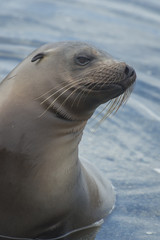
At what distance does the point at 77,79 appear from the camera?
5.33 metres

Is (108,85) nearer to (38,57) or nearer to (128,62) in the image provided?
(38,57)

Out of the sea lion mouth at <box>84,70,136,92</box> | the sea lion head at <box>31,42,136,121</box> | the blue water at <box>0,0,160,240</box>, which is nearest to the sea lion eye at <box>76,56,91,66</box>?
the sea lion head at <box>31,42,136,121</box>

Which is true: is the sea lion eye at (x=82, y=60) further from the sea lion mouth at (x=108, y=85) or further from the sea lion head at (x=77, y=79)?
the sea lion mouth at (x=108, y=85)

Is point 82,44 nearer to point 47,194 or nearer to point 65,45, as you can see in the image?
point 65,45

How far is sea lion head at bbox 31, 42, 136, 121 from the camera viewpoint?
209 inches

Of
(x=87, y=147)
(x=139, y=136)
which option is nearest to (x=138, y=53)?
(x=139, y=136)

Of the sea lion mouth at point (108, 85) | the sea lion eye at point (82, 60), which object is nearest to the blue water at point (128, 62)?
the sea lion mouth at point (108, 85)

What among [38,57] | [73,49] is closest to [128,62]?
[73,49]

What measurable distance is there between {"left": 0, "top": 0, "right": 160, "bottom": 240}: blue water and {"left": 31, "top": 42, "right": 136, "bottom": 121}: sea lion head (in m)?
1.37

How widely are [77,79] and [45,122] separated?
0.43 metres

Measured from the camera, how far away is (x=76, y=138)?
18.5 feet

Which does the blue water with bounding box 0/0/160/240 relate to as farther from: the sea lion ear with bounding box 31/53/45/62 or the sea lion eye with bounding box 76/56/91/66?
the sea lion ear with bounding box 31/53/45/62

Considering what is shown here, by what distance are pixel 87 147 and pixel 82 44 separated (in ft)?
8.00

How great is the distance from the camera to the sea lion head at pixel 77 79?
532 centimetres
